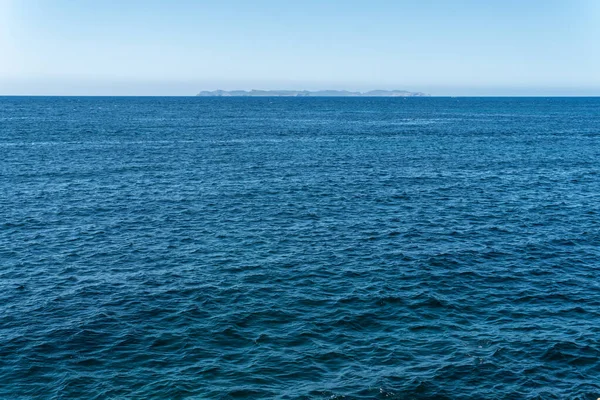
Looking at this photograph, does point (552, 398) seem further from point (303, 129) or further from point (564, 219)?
point (303, 129)

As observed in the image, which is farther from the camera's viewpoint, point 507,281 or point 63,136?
point 63,136

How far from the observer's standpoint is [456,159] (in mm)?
109250

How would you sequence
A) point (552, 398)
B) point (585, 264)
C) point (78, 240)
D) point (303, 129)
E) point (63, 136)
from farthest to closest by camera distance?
point (303, 129) → point (63, 136) → point (78, 240) → point (585, 264) → point (552, 398)

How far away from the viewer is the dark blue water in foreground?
98.5 ft

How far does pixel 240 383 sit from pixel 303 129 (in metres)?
152

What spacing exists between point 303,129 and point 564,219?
121451 millimetres

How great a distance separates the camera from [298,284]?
43.2 metres

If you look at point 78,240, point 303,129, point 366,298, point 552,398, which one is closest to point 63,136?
point 303,129

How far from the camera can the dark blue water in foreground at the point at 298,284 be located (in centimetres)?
3003

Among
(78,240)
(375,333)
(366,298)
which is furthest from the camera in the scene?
(78,240)

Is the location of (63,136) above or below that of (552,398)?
above

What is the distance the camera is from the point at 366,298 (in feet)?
132

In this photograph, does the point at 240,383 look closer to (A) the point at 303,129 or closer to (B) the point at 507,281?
(B) the point at 507,281

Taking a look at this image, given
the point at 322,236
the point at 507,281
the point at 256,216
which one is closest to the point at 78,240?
the point at 256,216
